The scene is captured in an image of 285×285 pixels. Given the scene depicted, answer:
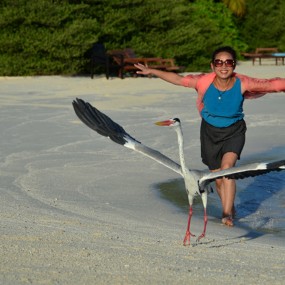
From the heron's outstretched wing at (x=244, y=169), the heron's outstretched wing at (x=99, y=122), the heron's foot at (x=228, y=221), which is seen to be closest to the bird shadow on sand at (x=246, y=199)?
the heron's foot at (x=228, y=221)

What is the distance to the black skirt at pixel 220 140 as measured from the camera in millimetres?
8203

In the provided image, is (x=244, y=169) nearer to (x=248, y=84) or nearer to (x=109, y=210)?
(x=248, y=84)

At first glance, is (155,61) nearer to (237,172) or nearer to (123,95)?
(123,95)

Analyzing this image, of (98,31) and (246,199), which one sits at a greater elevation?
(98,31)

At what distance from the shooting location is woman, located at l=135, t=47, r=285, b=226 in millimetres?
7977

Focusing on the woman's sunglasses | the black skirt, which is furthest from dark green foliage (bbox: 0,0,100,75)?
the woman's sunglasses

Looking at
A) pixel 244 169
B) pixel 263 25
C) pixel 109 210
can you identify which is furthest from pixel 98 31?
pixel 244 169

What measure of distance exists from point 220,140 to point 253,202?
1.86m

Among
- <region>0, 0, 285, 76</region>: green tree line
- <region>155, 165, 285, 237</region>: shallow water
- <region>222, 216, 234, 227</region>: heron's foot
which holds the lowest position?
<region>155, 165, 285, 237</region>: shallow water

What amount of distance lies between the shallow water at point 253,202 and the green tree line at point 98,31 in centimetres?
1540

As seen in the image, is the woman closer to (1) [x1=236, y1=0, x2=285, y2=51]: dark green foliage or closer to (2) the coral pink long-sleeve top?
(2) the coral pink long-sleeve top

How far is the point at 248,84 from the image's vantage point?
26.2 ft

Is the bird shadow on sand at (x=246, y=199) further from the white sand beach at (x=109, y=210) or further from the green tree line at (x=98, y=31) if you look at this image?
the green tree line at (x=98, y=31)

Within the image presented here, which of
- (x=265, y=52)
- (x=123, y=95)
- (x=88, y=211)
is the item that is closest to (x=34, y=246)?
(x=88, y=211)
